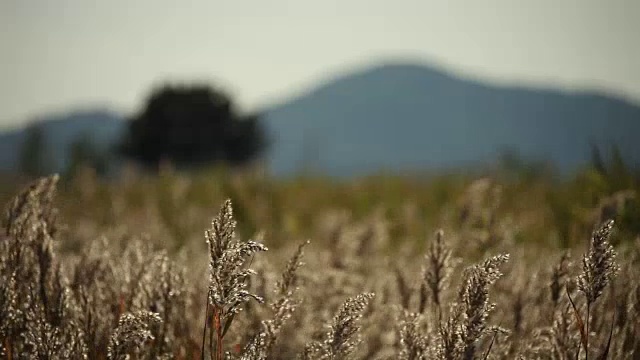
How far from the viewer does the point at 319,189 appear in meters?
8.86

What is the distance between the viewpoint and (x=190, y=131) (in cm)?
6019

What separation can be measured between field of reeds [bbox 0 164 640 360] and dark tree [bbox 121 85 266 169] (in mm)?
54049

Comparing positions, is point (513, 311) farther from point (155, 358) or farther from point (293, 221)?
point (293, 221)

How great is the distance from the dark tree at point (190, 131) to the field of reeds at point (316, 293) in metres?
54.0

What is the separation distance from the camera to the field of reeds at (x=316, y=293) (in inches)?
51.0

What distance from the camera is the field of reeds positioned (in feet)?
4.25

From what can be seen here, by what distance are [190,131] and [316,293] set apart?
59.0 m

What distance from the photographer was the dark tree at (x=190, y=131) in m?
58.6

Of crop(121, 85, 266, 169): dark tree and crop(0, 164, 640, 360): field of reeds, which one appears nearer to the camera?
crop(0, 164, 640, 360): field of reeds

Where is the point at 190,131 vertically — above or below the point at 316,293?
above

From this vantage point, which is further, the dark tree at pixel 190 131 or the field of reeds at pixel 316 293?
the dark tree at pixel 190 131

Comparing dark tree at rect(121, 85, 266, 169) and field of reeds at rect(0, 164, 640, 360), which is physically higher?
dark tree at rect(121, 85, 266, 169)

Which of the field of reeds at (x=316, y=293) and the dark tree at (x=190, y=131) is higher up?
the dark tree at (x=190, y=131)

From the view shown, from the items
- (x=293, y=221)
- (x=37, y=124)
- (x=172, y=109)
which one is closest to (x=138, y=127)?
(x=172, y=109)
